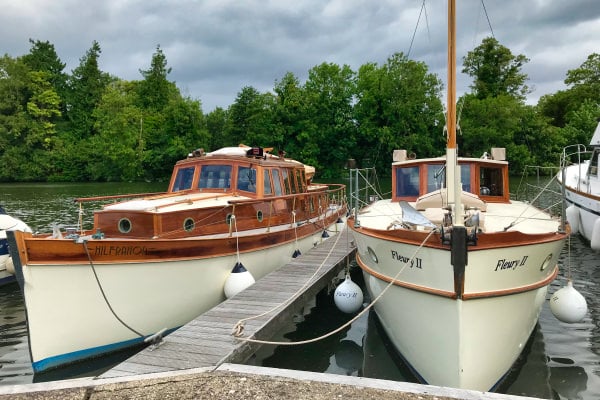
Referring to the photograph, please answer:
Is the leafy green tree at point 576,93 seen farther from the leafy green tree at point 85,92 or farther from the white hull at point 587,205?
the leafy green tree at point 85,92

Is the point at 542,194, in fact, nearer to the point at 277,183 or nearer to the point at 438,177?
the point at 438,177

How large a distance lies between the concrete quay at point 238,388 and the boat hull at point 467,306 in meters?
1.06

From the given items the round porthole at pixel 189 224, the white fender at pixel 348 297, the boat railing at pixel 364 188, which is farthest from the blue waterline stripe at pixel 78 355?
the boat railing at pixel 364 188

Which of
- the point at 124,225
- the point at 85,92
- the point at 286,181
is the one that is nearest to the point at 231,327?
the point at 124,225

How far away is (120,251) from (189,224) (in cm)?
167

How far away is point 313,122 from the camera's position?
51.3m

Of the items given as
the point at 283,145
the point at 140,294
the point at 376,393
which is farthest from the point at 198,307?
the point at 283,145

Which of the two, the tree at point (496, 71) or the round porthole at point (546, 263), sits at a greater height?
the tree at point (496, 71)

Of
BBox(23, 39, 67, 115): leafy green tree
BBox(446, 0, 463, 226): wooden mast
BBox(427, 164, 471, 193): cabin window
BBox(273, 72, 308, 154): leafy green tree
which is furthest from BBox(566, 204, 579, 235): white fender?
BBox(23, 39, 67, 115): leafy green tree

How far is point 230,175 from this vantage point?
10.1 metres

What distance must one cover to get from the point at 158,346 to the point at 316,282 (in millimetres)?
3541

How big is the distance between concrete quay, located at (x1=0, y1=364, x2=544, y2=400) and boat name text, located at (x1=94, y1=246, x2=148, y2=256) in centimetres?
220

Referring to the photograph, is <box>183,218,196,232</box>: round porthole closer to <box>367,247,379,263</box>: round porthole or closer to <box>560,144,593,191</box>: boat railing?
<box>367,247,379,263</box>: round porthole

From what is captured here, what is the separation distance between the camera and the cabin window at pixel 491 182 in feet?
30.0
